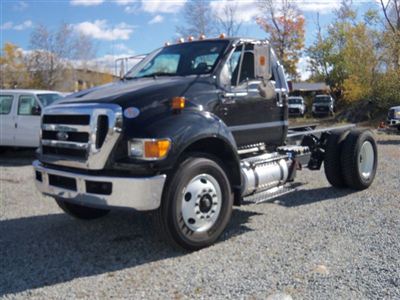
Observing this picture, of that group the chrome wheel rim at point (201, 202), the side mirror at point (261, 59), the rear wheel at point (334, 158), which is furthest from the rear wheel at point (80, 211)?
the rear wheel at point (334, 158)

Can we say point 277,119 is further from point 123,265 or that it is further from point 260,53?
point 123,265

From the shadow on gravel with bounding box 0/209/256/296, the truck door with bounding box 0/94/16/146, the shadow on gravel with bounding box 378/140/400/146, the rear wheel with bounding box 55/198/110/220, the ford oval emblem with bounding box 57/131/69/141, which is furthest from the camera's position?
the shadow on gravel with bounding box 378/140/400/146

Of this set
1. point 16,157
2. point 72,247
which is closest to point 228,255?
point 72,247

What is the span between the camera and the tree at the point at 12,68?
49406 millimetres

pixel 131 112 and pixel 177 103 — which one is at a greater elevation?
pixel 177 103

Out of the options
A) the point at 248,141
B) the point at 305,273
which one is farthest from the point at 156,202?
the point at 248,141

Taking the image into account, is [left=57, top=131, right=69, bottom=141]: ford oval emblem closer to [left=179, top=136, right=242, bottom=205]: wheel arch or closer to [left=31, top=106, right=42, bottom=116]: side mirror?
[left=179, top=136, right=242, bottom=205]: wheel arch

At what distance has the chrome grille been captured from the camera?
15.7 feet

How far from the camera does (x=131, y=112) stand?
4832mm

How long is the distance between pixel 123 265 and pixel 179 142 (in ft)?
4.36

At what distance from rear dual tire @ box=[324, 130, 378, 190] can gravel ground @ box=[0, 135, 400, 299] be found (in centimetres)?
47

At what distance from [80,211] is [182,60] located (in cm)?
235

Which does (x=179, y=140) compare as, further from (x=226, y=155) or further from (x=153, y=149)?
(x=226, y=155)

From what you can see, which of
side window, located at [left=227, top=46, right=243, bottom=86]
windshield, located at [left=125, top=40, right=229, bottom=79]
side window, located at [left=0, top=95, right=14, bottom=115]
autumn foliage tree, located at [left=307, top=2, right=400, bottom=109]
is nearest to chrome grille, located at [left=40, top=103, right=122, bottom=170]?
windshield, located at [left=125, top=40, right=229, bottom=79]
